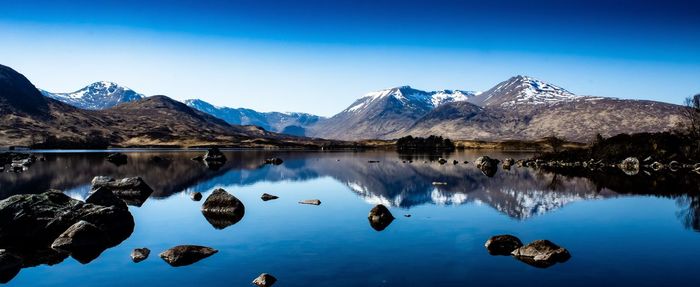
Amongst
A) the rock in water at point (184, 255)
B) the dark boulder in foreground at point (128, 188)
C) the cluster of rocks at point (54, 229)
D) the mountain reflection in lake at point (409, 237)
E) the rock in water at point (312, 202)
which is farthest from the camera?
the dark boulder in foreground at point (128, 188)

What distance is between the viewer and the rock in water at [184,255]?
91.4 feet

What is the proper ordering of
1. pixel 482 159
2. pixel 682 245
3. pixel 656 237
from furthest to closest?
pixel 482 159
pixel 656 237
pixel 682 245

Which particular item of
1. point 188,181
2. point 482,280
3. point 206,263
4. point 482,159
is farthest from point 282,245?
point 482,159

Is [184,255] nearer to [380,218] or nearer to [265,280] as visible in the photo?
[265,280]

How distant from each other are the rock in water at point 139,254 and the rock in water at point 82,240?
266 cm

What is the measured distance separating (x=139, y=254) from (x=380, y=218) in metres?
19.5

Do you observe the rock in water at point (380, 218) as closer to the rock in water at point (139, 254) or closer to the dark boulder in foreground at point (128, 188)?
the rock in water at point (139, 254)

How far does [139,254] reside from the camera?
2928 cm

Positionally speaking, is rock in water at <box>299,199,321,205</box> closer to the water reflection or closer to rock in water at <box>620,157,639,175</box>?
the water reflection

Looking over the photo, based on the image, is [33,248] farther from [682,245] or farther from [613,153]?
[613,153]

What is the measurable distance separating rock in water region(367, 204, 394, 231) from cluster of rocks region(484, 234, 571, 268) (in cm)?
A: 1023

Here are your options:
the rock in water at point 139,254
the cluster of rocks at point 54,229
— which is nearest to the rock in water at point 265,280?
the rock in water at point 139,254

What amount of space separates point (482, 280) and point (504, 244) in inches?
299

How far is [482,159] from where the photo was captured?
11881 centimetres
